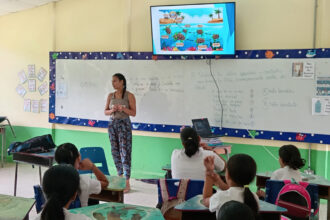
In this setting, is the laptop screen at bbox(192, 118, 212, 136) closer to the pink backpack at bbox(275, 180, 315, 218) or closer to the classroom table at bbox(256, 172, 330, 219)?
the classroom table at bbox(256, 172, 330, 219)

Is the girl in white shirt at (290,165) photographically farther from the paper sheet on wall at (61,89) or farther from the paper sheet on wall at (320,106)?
the paper sheet on wall at (61,89)

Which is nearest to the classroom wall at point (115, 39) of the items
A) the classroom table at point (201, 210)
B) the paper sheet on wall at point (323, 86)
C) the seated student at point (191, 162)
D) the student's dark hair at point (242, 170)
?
the paper sheet on wall at point (323, 86)

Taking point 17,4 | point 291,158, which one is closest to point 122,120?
point 291,158

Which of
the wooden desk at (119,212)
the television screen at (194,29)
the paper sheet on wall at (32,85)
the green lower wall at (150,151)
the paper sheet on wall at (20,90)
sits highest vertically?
the television screen at (194,29)

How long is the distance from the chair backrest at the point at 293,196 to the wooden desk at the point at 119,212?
94 centimetres

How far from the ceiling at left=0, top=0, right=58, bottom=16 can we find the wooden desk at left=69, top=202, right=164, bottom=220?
475 centimetres

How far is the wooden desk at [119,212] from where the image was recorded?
209cm

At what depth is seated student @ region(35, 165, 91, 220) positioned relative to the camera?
1.62 meters

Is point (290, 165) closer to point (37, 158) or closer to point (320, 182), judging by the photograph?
point (320, 182)

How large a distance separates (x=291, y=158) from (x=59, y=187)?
6.10ft

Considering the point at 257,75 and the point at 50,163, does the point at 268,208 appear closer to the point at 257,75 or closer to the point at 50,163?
the point at 50,163

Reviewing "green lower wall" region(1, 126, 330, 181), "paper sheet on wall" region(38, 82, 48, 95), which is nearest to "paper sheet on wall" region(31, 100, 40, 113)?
"paper sheet on wall" region(38, 82, 48, 95)

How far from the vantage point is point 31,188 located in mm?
5156

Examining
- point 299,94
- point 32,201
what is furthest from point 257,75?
point 32,201
